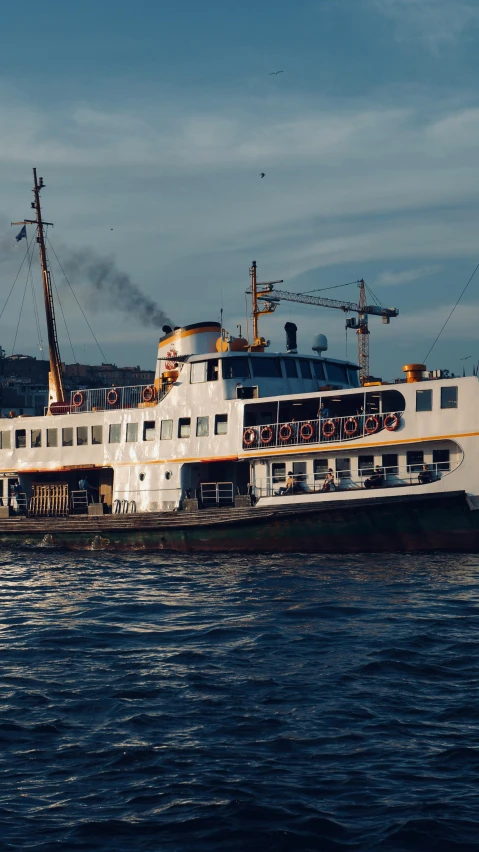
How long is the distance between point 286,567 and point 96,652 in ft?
29.3

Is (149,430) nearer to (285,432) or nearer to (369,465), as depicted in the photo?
(285,432)

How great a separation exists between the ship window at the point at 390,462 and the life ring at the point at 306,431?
7.86ft

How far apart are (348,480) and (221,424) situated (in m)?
4.98

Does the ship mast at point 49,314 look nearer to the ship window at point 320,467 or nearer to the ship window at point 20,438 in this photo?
the ship window at point 20,438

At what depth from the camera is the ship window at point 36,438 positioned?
34.8 m

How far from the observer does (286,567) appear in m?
24.1

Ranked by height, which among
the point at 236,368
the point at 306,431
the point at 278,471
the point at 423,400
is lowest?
the point at 278,471

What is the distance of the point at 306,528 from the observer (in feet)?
86.2

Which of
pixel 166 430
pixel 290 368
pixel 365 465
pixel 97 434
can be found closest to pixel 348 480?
pixel 365 465

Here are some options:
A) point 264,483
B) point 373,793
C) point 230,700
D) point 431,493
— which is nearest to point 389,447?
point 431,493

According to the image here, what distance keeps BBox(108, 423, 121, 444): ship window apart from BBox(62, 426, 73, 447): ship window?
7.11ft

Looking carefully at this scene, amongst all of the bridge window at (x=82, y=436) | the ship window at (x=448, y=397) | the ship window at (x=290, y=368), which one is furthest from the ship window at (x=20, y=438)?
the ship window at (x=448, y=397)

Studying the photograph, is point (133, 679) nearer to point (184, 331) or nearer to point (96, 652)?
point (96, 652)

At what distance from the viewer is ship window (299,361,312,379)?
102 feet
